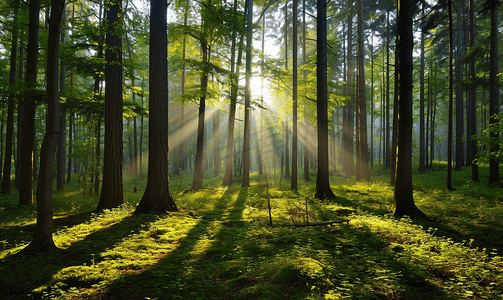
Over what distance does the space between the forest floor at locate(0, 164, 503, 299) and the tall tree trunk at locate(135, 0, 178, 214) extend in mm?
753

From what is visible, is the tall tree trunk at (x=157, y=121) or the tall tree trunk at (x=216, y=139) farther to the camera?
the tall tree trunk at (x=216, y=139)

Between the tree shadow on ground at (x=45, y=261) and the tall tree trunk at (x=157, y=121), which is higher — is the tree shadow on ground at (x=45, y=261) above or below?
below

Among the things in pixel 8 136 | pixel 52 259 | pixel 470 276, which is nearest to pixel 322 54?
pixel 470 276

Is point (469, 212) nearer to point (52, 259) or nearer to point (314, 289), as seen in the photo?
point (314, 289)

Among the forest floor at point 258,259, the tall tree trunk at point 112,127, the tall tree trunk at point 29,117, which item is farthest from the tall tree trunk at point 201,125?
the forest floor at point 258,259

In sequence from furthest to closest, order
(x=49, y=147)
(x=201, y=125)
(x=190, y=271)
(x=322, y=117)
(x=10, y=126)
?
(x=201, y=125)
(x=10, y=126)
(x=322, y=117)
(x=49, y=147)
(x=190, y=271)

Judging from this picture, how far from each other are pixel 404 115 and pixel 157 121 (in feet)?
25.3

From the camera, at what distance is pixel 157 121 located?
24.8 feet

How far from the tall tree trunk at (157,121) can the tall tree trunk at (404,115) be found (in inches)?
288

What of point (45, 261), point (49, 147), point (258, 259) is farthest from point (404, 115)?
point (45, 261)

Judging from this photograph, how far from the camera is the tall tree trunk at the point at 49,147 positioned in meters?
4.09

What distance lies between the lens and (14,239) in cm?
499

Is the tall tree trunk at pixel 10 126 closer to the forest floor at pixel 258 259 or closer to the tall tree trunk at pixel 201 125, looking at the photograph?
the forest floor at pixel 258 259

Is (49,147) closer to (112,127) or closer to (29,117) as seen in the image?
(112,127)
